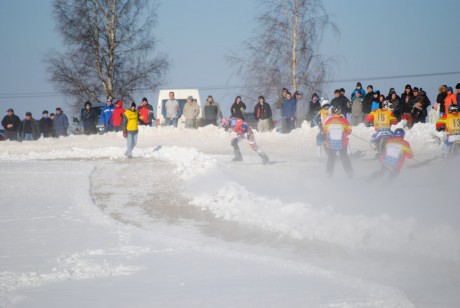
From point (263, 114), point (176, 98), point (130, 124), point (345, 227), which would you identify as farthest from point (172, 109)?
point (345, 227)

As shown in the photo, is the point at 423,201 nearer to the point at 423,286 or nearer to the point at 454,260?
the point at 454,260

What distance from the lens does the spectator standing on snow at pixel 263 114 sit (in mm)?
28984

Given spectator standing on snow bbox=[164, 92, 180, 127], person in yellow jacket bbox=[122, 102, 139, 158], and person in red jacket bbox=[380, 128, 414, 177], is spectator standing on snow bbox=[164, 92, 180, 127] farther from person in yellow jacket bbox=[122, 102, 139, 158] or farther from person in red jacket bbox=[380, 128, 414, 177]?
person in red jacket bbox=[380, 128, 414, 177]

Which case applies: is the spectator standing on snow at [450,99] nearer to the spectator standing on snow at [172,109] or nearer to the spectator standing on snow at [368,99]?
the spectator standing on snow at [368,99]

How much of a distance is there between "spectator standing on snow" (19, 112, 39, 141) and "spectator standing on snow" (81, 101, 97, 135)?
215 centimetres

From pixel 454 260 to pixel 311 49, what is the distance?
102ft

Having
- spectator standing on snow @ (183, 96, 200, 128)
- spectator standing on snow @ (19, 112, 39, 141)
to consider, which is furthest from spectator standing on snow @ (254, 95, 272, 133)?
spectator standing on snow @ (19, 112, 39, 141)

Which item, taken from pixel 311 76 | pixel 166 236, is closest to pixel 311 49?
pixel 311 76

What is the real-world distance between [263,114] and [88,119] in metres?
7.25

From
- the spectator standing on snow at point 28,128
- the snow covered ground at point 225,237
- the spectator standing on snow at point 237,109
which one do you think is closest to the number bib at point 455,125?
the snow covered ground at point 225,237

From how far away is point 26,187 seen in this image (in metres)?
15.6

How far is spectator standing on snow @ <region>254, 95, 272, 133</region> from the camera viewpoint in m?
29.0

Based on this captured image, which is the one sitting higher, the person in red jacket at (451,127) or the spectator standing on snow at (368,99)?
the spectator standing on snow at (368,99)

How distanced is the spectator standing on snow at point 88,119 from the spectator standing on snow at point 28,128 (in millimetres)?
2151
